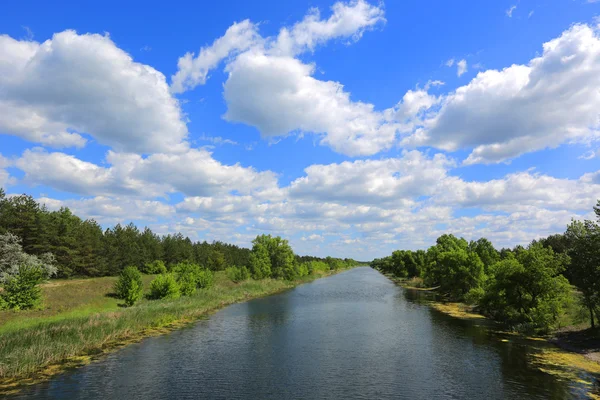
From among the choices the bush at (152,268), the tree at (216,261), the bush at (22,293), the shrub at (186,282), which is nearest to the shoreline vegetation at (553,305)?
the shrub at (186,282)

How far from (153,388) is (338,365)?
16737 millimetres

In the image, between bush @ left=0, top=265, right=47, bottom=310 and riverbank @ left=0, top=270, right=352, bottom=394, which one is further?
bush @ left=0, top=265, right=47, bottom=310

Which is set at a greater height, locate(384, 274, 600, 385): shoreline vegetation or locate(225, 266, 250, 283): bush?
locate(225, 266, 250, 283): bush

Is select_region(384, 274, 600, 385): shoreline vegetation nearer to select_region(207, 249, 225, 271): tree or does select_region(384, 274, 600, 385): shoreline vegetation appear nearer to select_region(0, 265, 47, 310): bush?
select_region(0, 265, 47, 310): bush

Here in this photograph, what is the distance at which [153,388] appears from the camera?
27562 millimetres

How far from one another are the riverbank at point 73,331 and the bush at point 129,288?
1.85 metres

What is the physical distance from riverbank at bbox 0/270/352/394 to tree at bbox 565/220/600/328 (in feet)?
172

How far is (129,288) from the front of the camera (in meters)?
62.5

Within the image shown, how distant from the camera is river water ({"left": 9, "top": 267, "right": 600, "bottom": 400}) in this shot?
26.8 m

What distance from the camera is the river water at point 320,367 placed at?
2675 cm

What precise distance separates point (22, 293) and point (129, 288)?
18222 millimetres

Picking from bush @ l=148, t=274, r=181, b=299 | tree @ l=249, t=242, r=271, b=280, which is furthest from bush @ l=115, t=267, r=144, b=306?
tree @ l=249, t=242, r=271, b=280

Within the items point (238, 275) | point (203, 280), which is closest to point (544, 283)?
point (203, 280)

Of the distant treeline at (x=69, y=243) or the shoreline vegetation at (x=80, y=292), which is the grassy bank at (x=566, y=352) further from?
the distant treeline at (x=69, y=243)
